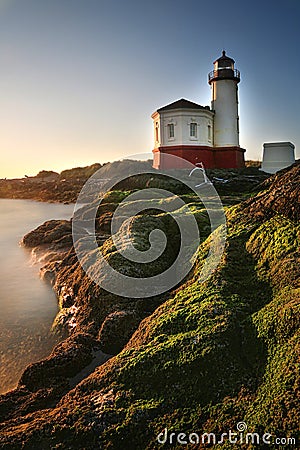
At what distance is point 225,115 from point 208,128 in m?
1.67

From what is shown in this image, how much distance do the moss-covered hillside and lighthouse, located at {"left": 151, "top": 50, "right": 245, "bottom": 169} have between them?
19925 mm

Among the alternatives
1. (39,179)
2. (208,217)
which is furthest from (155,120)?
(39,179)

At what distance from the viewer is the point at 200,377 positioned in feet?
9.66

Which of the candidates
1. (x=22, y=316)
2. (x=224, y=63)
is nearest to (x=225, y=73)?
(x=224, y=63)

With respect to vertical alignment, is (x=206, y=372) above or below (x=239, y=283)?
below

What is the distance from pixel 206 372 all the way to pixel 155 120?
23489 millimetres

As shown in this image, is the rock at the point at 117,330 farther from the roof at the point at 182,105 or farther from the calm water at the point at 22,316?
the roof at the point at 182,105

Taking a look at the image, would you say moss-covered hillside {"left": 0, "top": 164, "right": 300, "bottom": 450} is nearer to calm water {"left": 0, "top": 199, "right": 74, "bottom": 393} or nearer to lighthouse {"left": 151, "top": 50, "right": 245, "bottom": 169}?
calm water {"left": 0, "top": 199, "right": 74, "bottom": 393}

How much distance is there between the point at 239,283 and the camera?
152 inches

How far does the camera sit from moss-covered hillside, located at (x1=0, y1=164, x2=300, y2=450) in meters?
2.61

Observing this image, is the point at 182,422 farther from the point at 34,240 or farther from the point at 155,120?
the point at 155,120

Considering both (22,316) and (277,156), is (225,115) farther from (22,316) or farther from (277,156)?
(22,316)

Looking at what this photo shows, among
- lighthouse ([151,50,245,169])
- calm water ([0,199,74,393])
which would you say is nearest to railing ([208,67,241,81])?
lighthouse ([151,50,245,169])

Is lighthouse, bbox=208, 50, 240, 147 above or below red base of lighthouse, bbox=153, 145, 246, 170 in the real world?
above
